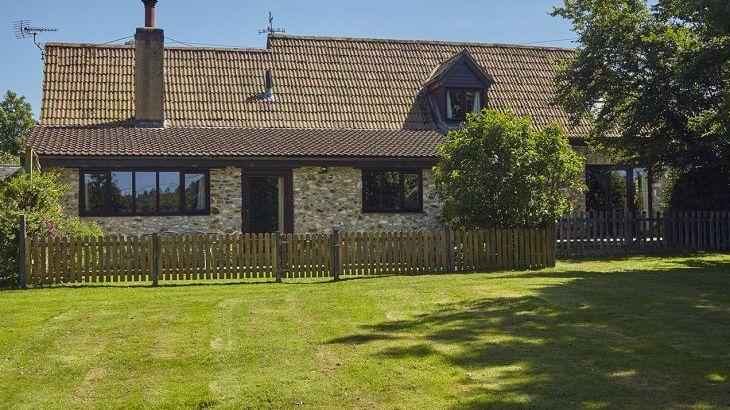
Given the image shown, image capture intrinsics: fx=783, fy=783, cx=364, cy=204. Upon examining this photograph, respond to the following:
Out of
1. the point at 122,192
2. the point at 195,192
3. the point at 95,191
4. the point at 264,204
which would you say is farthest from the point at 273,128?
the point at 95,191

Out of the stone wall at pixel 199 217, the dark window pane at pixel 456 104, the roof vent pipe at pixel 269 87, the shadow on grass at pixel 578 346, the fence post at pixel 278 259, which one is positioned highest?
the roof vent pipe at pixel 269 87

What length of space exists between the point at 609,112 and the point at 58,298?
695 inches

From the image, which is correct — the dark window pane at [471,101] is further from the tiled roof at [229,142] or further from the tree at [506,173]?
the tree at [506,173]

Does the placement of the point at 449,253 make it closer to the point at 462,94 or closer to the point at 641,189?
the point at 462,94

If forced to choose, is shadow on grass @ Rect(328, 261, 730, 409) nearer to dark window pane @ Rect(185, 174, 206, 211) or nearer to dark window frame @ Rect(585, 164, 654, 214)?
dark window pane @ Rect(185, 174, 206, 211)

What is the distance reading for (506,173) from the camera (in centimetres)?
1850

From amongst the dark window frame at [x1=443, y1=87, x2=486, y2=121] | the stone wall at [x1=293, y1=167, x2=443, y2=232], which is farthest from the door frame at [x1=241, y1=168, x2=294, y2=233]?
the dark window frame at [x1=443, y1=87, x2=486, y2=121]

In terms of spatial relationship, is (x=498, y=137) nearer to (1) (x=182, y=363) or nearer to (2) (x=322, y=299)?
(2) (x=322, y=299)

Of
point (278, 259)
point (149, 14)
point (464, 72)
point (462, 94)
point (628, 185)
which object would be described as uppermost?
point (149, 14)

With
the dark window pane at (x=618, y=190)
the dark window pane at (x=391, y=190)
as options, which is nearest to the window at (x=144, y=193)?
the dark window pane at (x=391, y=190)

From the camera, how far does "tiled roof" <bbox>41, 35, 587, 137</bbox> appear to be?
26047mm

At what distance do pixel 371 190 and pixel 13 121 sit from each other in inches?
1902

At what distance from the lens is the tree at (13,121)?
62.6 meters

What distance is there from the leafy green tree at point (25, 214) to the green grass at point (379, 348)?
2.71m
